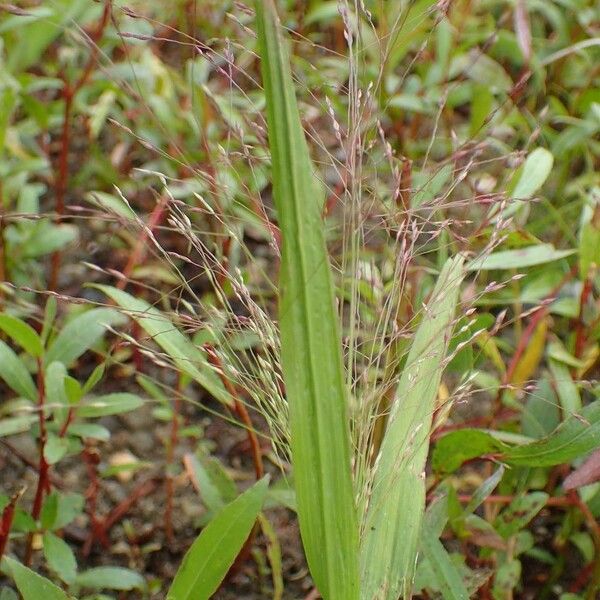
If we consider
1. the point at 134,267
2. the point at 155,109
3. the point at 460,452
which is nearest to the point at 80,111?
the point at 155,109

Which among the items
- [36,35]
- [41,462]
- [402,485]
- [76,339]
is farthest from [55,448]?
[36,35]

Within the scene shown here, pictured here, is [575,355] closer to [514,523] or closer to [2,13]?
[514,523]

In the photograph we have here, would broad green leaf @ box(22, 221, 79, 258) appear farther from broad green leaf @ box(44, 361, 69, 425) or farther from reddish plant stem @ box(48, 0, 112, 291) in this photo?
broad green leaf @ box(44, 361, 69, 425)

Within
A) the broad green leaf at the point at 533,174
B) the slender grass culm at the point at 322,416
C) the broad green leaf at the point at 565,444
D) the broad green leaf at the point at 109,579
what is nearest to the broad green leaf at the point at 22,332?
the slender grass culm at the point at 322,416

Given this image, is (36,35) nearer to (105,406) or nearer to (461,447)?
(105,406)

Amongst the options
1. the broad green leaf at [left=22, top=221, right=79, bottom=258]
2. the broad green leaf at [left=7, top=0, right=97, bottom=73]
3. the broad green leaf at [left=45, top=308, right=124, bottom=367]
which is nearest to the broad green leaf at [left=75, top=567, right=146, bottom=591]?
the broad green leaf at [left=45, top=308, right=124, bottom=367]
